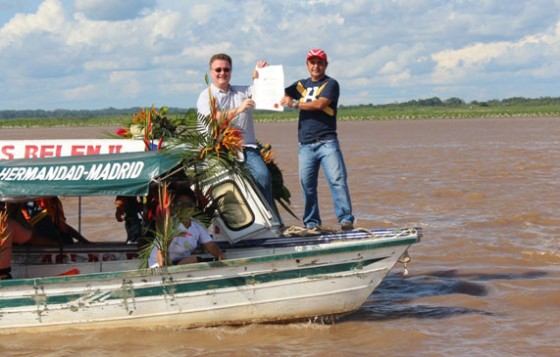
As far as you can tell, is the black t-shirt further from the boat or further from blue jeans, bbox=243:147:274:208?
the boat

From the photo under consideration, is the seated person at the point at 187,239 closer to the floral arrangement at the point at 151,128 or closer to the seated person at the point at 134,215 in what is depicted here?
the seated person at the point at 134,215

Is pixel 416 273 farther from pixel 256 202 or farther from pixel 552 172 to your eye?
pixel 552 172

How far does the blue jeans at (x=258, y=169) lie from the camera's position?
840cm

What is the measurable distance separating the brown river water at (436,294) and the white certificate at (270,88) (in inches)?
73.9

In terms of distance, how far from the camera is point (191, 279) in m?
7.71

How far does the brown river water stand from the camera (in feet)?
25.9

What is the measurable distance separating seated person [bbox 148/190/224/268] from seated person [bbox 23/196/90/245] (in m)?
1.56

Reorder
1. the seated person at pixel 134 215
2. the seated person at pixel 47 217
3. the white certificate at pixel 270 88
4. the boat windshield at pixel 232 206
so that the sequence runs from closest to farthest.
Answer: the white certificate at pixel 270 88 → the boat windshield at pixel 232 206 → the seated person at pixel 134 215 → the seated person at pixel 47 217

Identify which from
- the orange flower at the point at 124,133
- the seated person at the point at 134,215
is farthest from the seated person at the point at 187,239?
the orange flower at the point at 124,133

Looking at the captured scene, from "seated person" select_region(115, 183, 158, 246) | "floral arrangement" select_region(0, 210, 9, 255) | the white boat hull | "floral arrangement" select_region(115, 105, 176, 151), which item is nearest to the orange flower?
"floral arrangement" select_region(115, 105, 176, 151)

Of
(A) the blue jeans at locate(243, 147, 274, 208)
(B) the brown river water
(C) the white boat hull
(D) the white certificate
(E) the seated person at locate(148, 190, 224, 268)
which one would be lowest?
(B) the brown river water

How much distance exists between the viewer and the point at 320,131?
8758 mm

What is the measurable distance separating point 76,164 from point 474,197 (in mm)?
10620

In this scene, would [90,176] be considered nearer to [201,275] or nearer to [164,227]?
[164,227]
